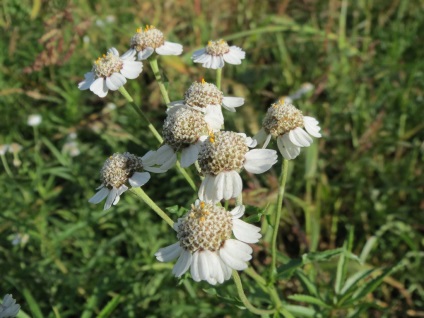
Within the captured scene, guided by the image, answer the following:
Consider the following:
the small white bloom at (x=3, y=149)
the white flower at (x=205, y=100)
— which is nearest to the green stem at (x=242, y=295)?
the white flower at (x=205, y=100)

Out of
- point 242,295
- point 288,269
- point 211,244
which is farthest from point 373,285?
point 211,244

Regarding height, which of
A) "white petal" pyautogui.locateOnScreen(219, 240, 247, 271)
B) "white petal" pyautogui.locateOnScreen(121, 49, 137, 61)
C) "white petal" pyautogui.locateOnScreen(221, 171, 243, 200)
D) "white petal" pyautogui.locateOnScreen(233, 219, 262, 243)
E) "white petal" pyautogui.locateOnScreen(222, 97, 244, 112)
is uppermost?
"white petal" pyautogui.locateOnScreen(121, 49, 137, 61)

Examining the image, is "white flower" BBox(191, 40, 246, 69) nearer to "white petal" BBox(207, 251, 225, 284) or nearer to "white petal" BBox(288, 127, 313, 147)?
"white petal" BBox(288, 127, 313, 147)

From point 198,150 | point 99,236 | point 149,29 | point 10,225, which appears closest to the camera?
point 198,150

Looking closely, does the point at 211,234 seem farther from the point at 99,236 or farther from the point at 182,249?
the point at 99,236

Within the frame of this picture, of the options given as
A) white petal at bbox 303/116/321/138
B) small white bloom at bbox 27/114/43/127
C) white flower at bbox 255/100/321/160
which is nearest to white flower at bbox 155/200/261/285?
white flower at bbox 255/100/321/160

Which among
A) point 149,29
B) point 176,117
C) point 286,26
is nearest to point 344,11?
point 286,26
